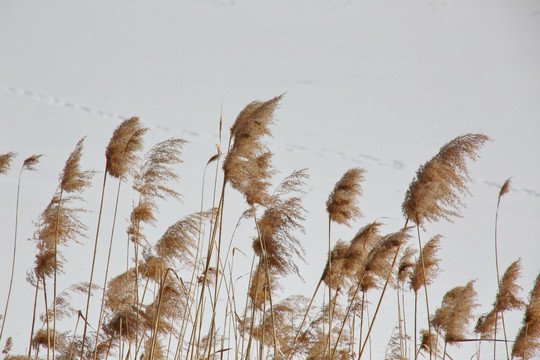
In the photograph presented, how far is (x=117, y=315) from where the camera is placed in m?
3.07

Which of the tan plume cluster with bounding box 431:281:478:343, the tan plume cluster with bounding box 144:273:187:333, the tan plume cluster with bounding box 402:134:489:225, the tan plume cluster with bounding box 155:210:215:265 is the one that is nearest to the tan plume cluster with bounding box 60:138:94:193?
the tan plume cluster with bounding box 155:210:215:265

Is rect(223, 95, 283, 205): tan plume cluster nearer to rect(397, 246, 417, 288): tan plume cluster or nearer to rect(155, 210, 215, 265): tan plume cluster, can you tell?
rect(155, 210, 215, 265): tan plume cluster

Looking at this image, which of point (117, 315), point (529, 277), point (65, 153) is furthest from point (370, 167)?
point (117, 315)


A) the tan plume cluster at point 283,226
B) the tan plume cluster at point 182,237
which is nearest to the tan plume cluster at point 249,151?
the tan plume cluster at point 283,226

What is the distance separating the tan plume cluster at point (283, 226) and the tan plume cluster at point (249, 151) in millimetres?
108

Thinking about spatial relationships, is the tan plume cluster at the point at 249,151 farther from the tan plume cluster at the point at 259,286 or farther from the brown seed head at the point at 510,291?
the brown seed head at the point at 510,291

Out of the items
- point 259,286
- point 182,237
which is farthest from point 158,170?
point 259,286

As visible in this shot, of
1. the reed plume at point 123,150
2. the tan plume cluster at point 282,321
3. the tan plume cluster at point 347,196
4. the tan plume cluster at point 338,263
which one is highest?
the reed plume at point 123,150

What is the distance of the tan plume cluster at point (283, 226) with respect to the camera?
2.87 m

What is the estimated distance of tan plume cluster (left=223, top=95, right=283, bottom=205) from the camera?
2.70 m

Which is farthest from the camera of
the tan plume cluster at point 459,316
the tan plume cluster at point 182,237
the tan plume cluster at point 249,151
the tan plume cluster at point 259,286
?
the tan plume cluster at point 259,286

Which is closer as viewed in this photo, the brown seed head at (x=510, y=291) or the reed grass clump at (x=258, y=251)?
the reed grass clump at (x=258, y=251)

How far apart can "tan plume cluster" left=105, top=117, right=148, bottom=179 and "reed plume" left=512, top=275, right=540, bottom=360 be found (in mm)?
2506

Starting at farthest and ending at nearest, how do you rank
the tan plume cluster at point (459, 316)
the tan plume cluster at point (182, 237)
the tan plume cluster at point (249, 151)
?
the tan plume cluster at point (459, 316), the tan plume cluster at point (182, 237), the tan plume cluster at point (249, 151)
